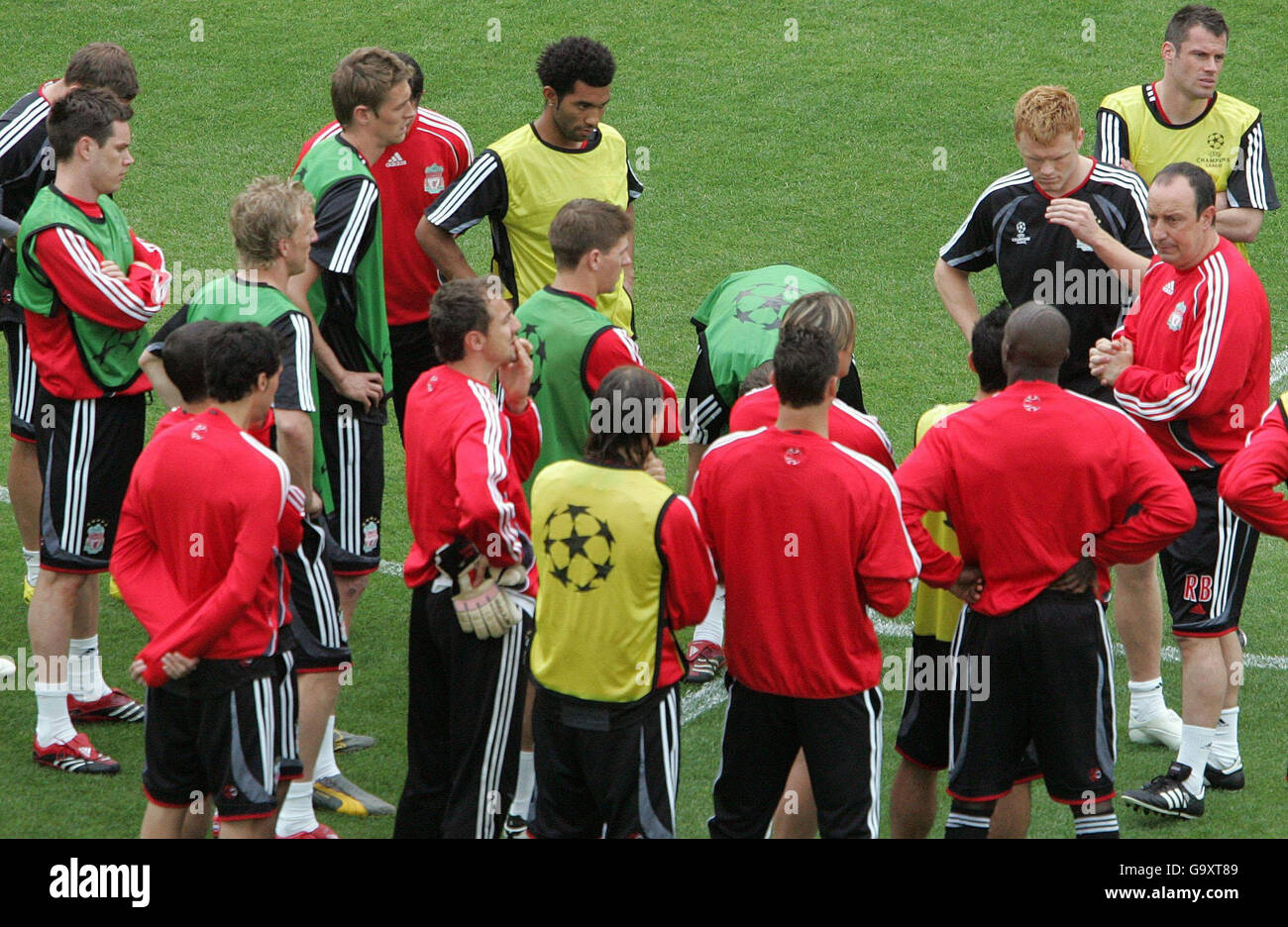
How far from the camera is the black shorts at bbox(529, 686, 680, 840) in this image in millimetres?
4141

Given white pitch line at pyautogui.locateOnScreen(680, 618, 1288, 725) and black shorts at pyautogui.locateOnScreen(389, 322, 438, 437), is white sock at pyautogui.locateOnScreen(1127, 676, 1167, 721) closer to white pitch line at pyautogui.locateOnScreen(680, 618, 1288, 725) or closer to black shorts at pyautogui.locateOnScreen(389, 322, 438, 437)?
white pitch line at pyautogui.locateOnScreen(680, 618, 1288, 725)

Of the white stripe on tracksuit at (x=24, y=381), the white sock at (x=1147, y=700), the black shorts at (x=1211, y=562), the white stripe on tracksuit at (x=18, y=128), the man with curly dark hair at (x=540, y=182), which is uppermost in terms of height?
the white stripe on tracksuit at (x=18, y=128)

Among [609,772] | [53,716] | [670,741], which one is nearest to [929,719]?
[670,741]

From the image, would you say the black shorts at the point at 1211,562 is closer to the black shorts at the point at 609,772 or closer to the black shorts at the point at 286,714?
the black shorts at the point at 609,772

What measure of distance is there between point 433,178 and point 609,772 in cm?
326

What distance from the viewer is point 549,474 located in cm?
417

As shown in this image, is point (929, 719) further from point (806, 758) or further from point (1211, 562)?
point (1211, 562)

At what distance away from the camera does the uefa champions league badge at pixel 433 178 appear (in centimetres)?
655

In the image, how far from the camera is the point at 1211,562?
17.7 ft

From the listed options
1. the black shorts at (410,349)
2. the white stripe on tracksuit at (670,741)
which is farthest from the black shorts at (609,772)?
the black shorts at (410,349)

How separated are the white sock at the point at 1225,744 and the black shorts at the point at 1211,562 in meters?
0.35

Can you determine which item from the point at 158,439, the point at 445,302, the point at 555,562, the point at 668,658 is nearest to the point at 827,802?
the point at 668,658
